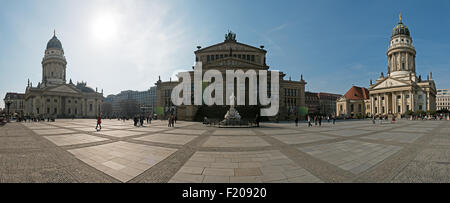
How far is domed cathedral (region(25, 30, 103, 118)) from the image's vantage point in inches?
2704

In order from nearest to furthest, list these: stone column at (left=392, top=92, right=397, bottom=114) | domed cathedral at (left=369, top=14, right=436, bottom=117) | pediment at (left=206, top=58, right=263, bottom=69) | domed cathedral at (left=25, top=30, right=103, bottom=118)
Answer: pediment at (left=206, top=58, right=263, bottom=69) → domed cathedral at (left=369, top=14, right=436, bottom=117) → stone column at (left=392, top=92, right=397, bottom=114) → domed cathedral at (left=25, top=30, right=103, bottom=118)

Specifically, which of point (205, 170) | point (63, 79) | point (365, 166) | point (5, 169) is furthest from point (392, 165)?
point (63, 79)

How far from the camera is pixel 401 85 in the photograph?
6075 cm

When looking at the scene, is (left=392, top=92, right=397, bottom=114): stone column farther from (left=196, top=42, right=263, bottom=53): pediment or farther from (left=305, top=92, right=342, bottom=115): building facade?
(left=196, top=42, right=263, bottom=53): pediment

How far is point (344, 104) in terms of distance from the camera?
80.1 metres

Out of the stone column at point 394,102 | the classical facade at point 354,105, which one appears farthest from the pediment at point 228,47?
the classical facade at point 354,105

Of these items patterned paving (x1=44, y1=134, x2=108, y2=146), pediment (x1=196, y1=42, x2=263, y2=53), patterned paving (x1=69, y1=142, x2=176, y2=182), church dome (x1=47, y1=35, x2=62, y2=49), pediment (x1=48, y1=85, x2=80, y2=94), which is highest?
church dome (x1=47, y1=35, x2=62, y2=49)

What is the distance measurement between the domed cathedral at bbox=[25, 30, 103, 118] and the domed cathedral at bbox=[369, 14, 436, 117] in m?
110

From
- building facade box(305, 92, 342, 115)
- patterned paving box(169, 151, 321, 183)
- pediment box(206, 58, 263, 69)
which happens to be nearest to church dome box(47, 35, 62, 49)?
pediment box(206, 58, 263, 69)

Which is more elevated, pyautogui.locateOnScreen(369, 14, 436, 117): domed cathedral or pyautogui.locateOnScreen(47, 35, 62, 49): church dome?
pyautogui.locateOnScreen(47, 35, 62, 49): church dome

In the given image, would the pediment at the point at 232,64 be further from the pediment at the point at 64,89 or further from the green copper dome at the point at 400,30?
the pediment at the point at 64,89

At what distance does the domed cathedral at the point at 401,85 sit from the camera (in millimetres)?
60000

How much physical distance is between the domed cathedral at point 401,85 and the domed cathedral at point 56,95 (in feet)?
360
